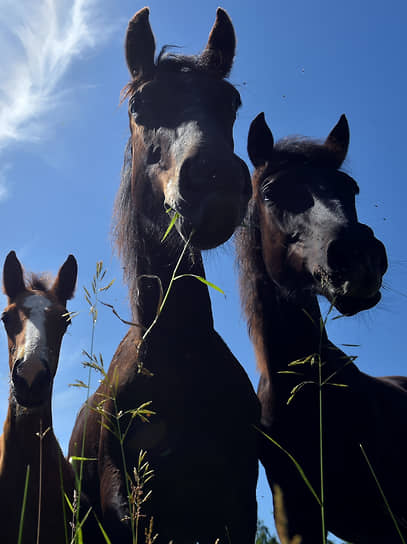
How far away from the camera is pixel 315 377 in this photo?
13.0 feet

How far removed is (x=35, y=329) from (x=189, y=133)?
1.91m

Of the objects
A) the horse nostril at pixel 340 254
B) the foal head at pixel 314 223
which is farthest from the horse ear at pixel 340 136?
the horse nostril at pixel 340 254

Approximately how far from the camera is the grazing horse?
2873 mm

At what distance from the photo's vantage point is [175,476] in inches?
115

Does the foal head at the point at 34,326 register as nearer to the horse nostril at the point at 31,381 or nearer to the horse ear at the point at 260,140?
the horse nostril at the point at 31,381

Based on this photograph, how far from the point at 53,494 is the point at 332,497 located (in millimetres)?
2060

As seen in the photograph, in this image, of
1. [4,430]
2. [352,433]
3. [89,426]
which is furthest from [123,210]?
[352,433]

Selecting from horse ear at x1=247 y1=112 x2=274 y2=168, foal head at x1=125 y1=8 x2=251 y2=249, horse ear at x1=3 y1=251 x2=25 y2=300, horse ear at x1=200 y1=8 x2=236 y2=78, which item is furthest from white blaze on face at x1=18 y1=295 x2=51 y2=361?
horse ear at x1=200 y1=8 x2=236 y2=78

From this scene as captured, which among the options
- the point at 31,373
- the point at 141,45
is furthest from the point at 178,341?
the point at 141,45

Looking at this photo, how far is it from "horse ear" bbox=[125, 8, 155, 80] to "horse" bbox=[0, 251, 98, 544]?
1.98 m

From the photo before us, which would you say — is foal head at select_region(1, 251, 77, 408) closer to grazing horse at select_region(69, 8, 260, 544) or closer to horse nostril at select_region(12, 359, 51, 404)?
horse nostril at select_region(12, 359, 51, 404)

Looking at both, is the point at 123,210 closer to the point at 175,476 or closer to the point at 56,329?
the point at 56,329

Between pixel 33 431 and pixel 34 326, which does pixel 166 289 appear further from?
pixel 33 431

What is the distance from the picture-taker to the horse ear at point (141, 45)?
3836 mm
